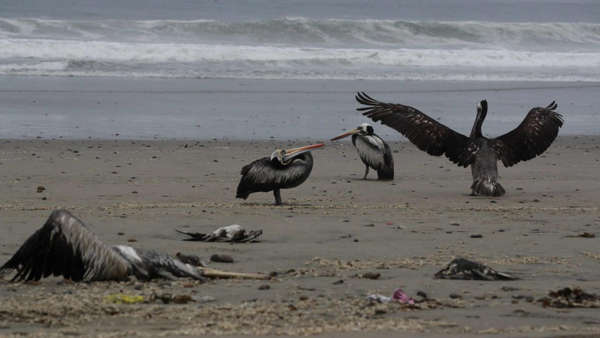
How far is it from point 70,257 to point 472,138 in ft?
21.1

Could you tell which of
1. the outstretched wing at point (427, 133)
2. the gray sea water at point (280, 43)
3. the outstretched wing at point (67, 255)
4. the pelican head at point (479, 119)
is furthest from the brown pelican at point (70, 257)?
the gray sea water at point (280, 43)

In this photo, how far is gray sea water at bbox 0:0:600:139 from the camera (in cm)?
1808

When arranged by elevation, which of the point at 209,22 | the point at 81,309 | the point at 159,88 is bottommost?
the point at 81,309

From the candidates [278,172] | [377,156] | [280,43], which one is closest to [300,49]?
[280,43]

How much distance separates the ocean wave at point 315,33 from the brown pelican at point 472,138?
28986 millimetres

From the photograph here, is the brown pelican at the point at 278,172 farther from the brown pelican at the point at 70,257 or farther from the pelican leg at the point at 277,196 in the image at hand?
the brown pelican at the point at 70,257

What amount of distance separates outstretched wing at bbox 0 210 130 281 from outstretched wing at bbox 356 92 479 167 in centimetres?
588

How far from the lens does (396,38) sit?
148 ft

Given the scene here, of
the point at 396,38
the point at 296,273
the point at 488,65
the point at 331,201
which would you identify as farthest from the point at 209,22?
the point at 296,273

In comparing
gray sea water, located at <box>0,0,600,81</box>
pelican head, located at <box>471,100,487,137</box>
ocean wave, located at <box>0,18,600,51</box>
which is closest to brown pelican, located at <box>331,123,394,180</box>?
pelican head, located at <box>471,100,487,137</box>

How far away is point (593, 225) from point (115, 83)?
17.7m

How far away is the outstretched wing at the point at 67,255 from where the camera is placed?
5730 millimetres

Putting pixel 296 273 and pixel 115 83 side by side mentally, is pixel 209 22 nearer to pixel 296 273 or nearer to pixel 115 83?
pixel 115 83

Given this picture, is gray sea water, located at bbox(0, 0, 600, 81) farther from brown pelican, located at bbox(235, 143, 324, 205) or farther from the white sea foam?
brown pelican, located at bbox(235, 143, 324, 205)
